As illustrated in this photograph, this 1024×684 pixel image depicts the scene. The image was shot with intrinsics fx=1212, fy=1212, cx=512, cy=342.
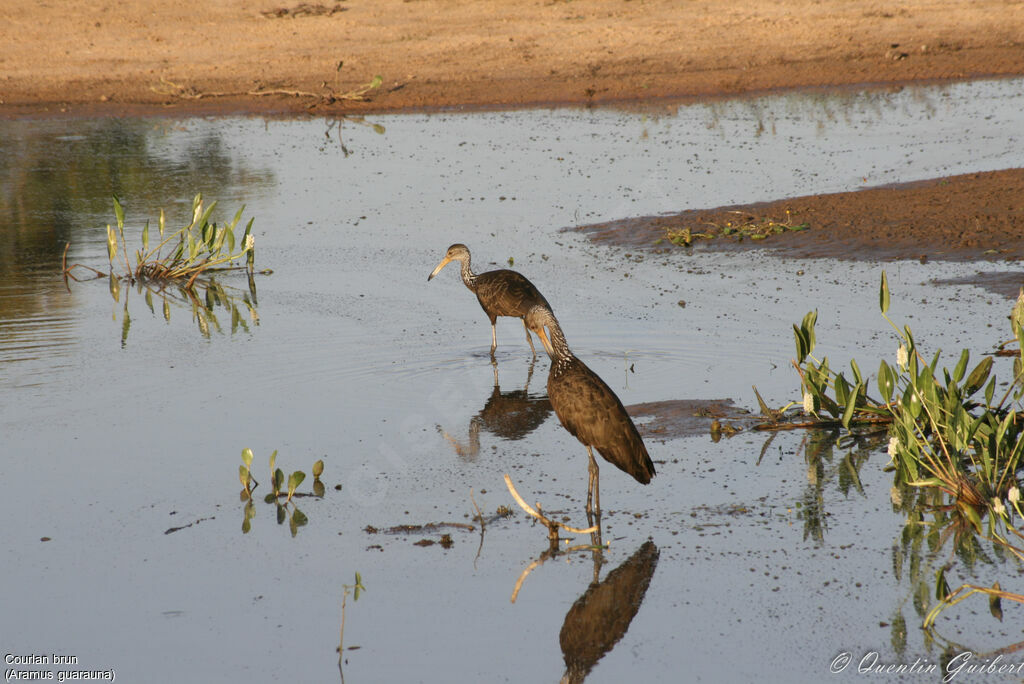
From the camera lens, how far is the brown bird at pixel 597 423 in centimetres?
705

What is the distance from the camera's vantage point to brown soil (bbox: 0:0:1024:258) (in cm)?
2473

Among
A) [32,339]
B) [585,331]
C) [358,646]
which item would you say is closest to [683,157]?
[585,331]

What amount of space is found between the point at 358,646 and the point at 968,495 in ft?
11.4

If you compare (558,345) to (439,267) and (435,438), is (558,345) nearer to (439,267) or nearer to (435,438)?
(435,438)

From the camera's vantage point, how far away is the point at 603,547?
22.1ft

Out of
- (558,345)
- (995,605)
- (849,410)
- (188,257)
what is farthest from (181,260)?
(995,605)

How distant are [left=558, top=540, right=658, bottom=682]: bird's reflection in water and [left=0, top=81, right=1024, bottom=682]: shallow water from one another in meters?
0.05

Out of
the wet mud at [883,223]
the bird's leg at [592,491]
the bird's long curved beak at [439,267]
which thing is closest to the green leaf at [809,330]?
the bird's leg at [592,491]

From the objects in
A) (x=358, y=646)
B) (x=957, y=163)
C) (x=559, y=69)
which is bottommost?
(x=358, y=646)

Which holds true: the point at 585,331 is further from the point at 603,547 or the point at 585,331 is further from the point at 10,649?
the point at 10,649

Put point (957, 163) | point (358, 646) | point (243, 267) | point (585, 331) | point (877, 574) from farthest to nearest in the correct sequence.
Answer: point (957, 163)
point (243, 267)
point (585, 331)
point (877, 574)
point (358, 646)

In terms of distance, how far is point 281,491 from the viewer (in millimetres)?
7684

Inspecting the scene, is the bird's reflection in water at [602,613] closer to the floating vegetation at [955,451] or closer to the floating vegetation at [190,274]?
the floating vegetation at [955,451]

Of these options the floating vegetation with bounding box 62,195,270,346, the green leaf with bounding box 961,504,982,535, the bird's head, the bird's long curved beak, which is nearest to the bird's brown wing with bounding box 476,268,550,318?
the bird's head
